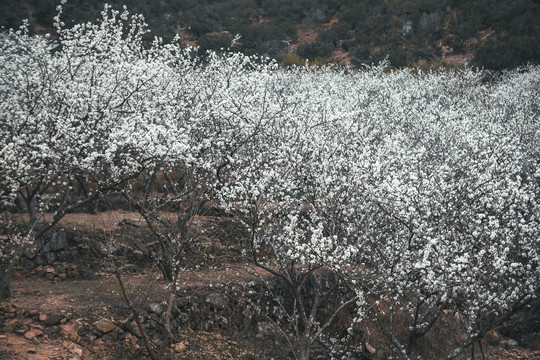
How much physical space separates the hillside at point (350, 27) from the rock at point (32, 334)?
31.7 metres

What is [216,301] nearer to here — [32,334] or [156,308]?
[156,308]

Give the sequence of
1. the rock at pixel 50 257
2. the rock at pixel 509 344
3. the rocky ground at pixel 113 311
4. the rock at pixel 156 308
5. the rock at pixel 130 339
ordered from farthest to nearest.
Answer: the rock at pixel 50 257, the rock at pixel 509 344, the rock at pixel 156 308, the rock at pixel 130 339, the rocky ground at pixel 113 311

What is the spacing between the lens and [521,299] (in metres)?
8.70

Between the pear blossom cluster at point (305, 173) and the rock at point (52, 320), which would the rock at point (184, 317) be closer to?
the pear blossom cluster at point (305, 173)

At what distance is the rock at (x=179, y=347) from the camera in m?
10.2

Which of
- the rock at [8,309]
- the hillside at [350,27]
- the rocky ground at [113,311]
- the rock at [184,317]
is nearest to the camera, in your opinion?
the rocky ground at [113,311]

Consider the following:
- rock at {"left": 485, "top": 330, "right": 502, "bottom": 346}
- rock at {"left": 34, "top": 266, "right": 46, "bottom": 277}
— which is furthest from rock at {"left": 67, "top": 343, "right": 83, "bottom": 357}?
rock at {"left": 485, "top": 330, "right": 502, "bottom": 346}

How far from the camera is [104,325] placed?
9.76m

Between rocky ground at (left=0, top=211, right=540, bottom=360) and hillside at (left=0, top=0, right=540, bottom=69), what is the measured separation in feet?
92.6

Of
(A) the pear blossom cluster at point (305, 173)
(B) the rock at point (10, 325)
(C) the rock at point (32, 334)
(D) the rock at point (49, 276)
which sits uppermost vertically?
(A) the pear blossom cluster at point (305, 173)

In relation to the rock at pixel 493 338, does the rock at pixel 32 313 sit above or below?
below

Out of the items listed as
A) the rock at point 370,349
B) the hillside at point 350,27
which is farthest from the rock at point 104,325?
the hillside at point 350,27

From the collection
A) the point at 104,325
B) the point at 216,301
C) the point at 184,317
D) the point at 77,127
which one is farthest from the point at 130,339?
the point at 77,127

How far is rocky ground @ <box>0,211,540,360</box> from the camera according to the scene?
30.1 ft
